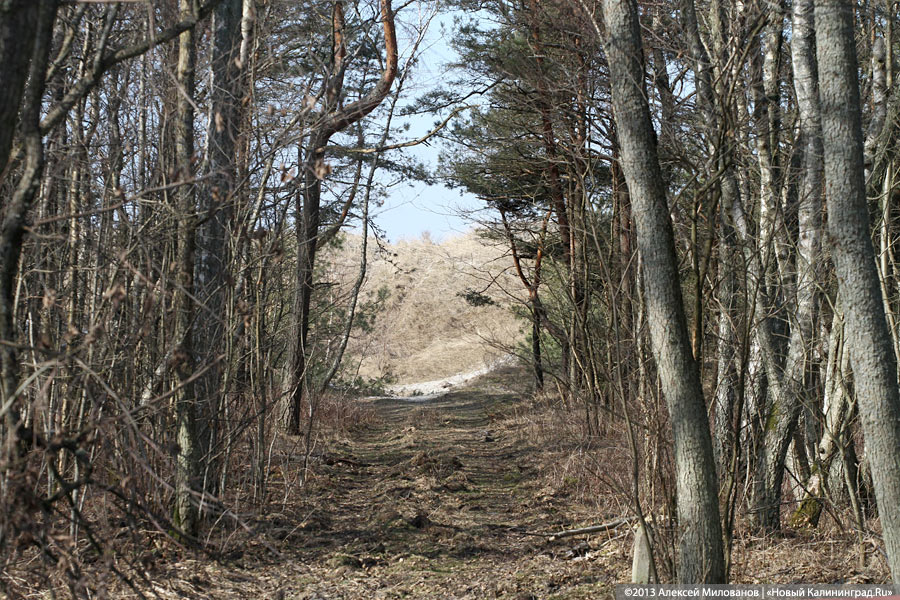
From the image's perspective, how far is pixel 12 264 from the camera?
2436 mm

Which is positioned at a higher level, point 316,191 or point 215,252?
point 316,191

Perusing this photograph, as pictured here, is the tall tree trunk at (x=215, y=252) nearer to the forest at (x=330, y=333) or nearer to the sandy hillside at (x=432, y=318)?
the forest at (x=330, y=333)

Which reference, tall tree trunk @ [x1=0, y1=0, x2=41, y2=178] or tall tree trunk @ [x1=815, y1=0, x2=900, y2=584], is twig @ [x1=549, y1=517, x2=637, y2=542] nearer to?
tall tree trunk @ [x1=815, y1=0, x2=900, y2=584]

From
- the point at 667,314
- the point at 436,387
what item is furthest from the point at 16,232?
the point at 436,387

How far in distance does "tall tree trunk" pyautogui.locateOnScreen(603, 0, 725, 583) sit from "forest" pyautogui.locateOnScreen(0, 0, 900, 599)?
0.01m

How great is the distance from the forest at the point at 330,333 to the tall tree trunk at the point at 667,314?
1cm

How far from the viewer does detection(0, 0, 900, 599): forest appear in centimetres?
337

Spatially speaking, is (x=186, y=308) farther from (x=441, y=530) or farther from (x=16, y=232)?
(x=441, y=530)

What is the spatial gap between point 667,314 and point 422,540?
3.07 metres

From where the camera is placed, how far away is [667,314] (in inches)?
141

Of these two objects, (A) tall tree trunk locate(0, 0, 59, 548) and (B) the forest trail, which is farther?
(B) the forest trail

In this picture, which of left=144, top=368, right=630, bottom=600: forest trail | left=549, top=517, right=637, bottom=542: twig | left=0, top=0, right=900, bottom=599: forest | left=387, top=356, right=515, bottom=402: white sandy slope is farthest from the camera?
left=387, top=356, right=515, bottom=402: white sandy slope

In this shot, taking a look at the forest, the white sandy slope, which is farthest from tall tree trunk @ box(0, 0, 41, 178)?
the white sandy slope

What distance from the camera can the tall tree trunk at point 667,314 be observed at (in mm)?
3508
